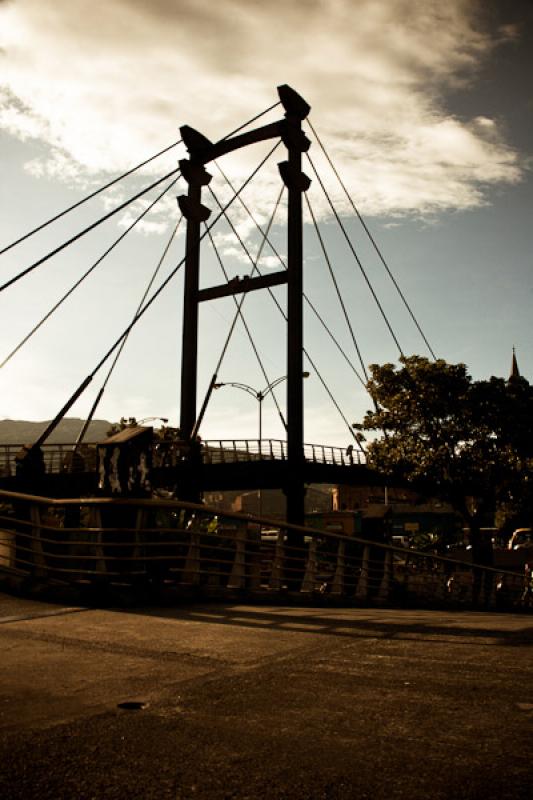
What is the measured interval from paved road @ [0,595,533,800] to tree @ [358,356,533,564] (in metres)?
21.2

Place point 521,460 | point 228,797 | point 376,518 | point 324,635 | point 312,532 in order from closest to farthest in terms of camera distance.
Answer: point 228,797 → point 324,635 → point 312,532 → point 376,518 → point 521,460

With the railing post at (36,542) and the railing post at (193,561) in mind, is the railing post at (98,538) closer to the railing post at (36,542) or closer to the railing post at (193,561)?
the railing post at (36,542)

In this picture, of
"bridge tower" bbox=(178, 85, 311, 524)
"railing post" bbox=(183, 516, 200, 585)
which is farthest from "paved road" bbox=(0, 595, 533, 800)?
"bridge tower" bbox=(178, 85, 311, 524)

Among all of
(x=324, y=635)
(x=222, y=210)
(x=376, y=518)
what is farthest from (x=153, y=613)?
(x=222, y=210)

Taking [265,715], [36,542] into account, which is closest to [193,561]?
[36,542]

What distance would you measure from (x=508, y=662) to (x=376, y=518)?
952 centimetres

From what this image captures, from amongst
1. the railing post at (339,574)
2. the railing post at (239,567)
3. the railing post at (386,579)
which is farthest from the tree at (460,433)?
the railing post at (239,567)

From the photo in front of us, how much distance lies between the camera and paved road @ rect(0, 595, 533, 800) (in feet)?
7.81

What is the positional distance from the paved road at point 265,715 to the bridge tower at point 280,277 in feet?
69.9

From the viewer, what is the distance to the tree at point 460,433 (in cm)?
2586

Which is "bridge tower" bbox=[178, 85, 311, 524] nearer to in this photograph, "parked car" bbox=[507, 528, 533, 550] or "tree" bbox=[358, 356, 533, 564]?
"tree" bbox=[358, 356, 533, 564]

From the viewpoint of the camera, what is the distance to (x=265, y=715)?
3.16 m

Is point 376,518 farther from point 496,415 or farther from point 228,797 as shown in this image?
point 496,415

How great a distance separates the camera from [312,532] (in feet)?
30.7
